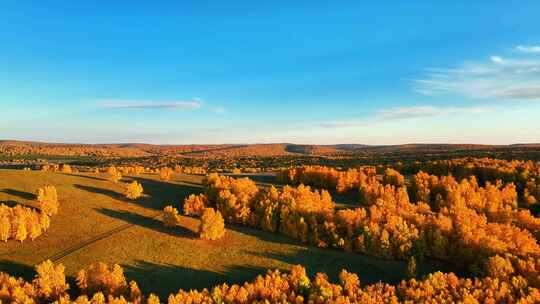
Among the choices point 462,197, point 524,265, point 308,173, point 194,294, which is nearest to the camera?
point 194,294

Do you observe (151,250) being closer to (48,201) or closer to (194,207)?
(194,207)

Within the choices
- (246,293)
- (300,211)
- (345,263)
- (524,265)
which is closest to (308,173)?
(300,211)

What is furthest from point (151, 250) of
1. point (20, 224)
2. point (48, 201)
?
point (48, 201)

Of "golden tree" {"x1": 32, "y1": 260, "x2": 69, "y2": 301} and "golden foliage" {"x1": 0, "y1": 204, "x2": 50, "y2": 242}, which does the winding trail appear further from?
"golden tree" {"x1": 32, "y1": 260, "x2": 69, "y2": 301}

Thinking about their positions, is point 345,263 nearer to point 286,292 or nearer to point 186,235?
point 286,292

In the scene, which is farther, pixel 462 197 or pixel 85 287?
pixel 462 197

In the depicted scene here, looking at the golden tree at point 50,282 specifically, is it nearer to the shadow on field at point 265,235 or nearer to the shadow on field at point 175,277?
the shadow on field at point 175,277

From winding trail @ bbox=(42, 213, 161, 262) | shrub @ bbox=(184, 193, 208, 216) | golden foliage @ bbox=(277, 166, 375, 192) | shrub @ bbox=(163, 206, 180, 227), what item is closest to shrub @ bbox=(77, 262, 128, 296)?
winding trail @ bbox=(42, 213, 161, 262)

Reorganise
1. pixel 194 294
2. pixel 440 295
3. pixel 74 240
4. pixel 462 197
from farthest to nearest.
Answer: pixel 462 197, pixel 74 240, pixel 440 295, pixel 194 294
